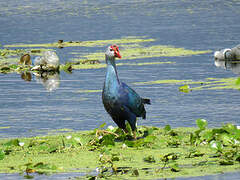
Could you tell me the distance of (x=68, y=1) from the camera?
48219mm

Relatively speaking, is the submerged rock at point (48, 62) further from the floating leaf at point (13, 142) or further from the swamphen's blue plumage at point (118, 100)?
the floating leaf at point (13, 142)

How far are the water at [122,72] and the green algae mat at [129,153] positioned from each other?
38.9 inches

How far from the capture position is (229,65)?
17297 millimetres

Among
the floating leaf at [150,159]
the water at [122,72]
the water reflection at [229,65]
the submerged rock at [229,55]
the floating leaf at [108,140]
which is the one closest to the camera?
the floating leaf at [150,159]

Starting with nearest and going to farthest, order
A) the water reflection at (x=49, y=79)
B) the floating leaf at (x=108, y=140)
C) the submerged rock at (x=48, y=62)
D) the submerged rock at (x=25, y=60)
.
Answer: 1. the floating leaf at (x=108, y=140)
2. the water reflection at (x=49, y=79)
3. the submerged rock at (x=48, y=62)
4. the submerged rock at (x=25, y=60)

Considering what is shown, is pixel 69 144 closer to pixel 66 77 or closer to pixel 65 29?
pixel 66 77

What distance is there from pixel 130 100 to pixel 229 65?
8150mm

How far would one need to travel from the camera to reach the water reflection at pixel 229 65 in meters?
16.4

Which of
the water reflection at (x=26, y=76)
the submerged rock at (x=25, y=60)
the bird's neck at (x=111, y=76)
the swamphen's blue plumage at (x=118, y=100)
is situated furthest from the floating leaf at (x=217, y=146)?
the submerged rock at (x=25, y=60)

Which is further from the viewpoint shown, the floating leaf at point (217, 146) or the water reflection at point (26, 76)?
the water reflection at point (26, 76)

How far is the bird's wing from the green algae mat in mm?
348

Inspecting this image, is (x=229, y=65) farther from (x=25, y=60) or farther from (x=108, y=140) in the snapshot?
(x=108, y=140)

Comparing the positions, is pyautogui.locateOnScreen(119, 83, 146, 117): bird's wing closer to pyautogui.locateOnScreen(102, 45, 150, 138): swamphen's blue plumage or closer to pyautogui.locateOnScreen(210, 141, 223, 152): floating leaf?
pyautogui.locateOnScreen(102, 45, 150, 138): swamphen's blue plumage

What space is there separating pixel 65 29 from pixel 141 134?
19298mm
